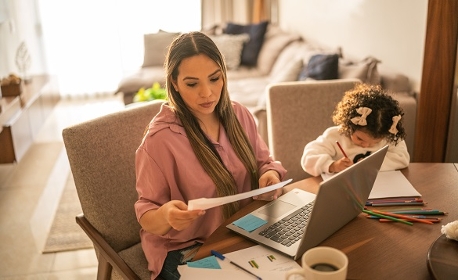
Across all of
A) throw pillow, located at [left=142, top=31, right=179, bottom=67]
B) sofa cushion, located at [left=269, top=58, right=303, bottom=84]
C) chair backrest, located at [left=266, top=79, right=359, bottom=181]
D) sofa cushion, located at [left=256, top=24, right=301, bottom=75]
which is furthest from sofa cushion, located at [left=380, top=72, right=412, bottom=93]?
throw pillow, located at [left=142, top=31, right=179, bottom=67]

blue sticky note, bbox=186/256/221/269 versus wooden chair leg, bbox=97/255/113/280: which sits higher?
blue sticky note, bbox=186/256/221/269

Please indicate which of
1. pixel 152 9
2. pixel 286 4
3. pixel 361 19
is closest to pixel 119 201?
pixel 361 19

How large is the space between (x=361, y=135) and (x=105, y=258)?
88 centimetres

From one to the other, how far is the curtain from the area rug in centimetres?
269

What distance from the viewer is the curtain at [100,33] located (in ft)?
17.9

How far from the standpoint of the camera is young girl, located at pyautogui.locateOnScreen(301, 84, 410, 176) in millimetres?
1494

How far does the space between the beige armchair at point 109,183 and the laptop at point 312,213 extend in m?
0.43

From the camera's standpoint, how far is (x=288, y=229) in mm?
1213

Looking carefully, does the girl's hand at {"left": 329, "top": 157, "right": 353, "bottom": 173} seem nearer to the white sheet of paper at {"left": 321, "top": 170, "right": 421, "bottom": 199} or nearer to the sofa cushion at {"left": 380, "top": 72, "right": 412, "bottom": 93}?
the white sheet of paper at {"left": 321, "top": 170, "right": 421, "bottom": 199}

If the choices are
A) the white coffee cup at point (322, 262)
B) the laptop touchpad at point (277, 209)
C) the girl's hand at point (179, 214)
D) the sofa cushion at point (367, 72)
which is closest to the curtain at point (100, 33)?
the sofa cushion at point (367, 72)

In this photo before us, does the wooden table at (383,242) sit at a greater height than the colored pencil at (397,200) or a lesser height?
Result: lesser

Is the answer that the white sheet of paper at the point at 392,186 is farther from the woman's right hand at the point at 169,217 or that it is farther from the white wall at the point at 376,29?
the white wall at the point at 376,29

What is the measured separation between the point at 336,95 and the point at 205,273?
1.23 meters

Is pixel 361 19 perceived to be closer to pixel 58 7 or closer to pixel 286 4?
pixel 286 4
